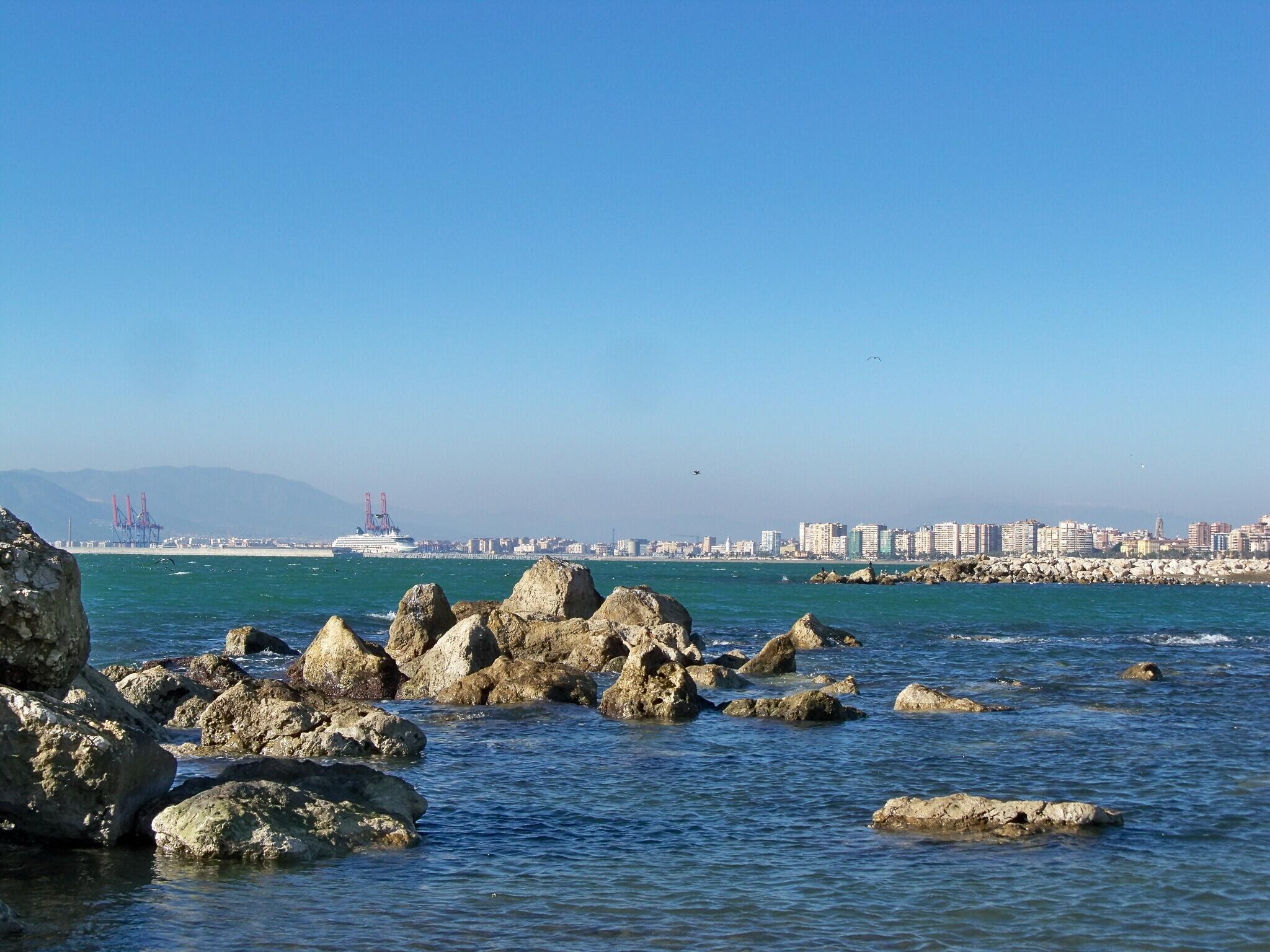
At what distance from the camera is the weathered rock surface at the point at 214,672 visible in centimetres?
2619

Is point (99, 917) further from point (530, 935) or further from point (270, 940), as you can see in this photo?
point (530, 935)

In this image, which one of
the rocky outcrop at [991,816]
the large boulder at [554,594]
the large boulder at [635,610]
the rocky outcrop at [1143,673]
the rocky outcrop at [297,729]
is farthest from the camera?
the large boulder at [554,594]

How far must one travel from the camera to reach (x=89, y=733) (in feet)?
41.6

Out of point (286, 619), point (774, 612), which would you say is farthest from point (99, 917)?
point (774, 612)

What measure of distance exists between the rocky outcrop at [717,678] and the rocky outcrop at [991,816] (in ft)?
46.1

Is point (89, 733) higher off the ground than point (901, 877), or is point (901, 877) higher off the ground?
point (89, 733)

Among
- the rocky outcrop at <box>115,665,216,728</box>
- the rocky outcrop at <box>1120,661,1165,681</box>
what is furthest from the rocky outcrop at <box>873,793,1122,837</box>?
the rocky outcrop at <box>1120,661,1165,681</box>

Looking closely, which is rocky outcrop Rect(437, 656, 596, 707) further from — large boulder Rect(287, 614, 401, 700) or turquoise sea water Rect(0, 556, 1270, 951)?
large boulder Rect(287, 614, 401, 700)

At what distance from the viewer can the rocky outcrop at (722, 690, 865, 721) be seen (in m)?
23.3

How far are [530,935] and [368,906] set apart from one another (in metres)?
1.67

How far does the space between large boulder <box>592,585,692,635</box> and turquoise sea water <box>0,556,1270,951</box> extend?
7.84 meters

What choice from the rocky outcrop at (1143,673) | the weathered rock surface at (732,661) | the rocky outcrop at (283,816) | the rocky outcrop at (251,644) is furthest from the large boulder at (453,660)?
the rocky outcrop at (1143,673)

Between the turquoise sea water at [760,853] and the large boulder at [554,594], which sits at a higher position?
the large boulder at [554,594]

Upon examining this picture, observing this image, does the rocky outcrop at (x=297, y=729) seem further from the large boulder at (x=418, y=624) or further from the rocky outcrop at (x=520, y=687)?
the large boulder at (x=418, y=624)
